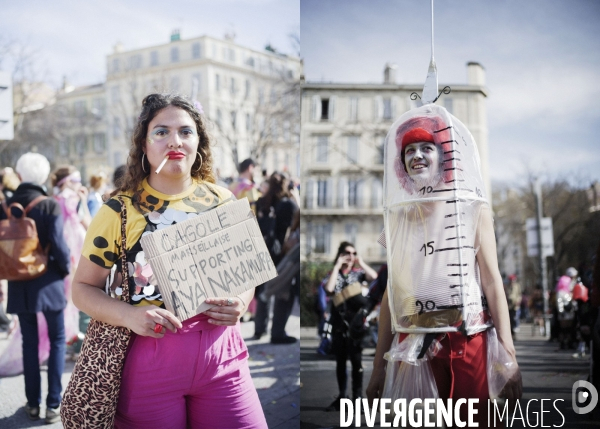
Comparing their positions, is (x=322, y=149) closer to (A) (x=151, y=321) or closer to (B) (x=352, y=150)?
(B) (x=352, y=150)

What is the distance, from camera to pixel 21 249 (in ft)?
15.1

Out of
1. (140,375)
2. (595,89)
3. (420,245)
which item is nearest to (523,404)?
(420,245)

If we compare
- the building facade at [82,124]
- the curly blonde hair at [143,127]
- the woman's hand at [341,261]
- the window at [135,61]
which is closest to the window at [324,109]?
the woman's hand at [341,261]

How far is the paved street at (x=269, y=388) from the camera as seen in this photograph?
4582mm

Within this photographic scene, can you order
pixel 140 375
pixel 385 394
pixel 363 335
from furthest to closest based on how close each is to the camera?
pixel 363 335
pixel 385 394
pixel 140 375

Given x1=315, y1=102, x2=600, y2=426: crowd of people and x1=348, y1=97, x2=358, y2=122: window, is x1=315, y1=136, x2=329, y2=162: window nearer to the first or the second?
x1=348, y1=97, x2=358, y2=122: window

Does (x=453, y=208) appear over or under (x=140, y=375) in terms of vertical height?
over

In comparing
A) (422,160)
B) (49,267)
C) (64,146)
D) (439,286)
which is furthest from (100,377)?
(64,146)

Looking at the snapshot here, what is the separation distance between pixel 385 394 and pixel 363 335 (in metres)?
1.99

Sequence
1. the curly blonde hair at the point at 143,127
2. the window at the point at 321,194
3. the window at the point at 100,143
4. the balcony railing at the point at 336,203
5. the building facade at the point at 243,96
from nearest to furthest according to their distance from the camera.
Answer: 1. the curly blonde hair at the point at 143,127
2. the balcony railing at the point at 336,203
3. the window at the point at 321,194
4. the building facade at the point at 243,96
5. the window at the point at 100,143

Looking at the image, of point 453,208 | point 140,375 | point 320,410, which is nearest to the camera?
point 140,375

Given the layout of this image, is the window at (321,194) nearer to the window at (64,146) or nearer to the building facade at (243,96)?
the building facade at (243,96)

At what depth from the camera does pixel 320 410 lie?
11.8 ft

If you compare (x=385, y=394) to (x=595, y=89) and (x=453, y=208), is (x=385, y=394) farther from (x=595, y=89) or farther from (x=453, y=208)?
(x=595, y=89)
